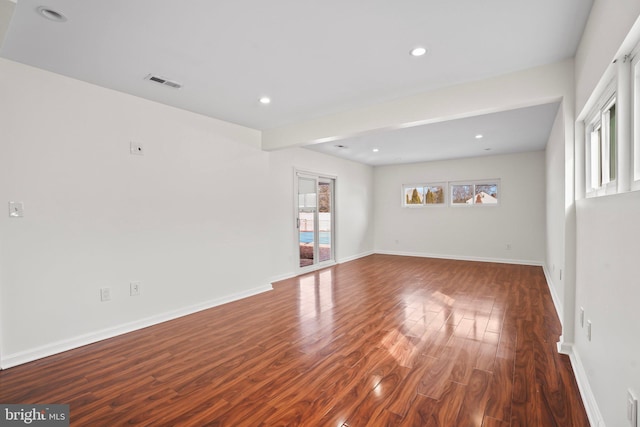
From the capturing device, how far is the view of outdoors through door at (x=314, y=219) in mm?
6141

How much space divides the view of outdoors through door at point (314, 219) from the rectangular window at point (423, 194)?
247 cm

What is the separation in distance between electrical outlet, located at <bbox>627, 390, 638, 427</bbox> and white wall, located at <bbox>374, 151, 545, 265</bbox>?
627 centimetres

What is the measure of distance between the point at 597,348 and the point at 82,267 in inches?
159

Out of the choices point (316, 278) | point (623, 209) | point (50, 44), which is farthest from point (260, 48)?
point (316, 278)

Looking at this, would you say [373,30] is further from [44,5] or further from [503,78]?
[44,5]

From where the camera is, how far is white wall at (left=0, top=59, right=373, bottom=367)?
8.38 feet

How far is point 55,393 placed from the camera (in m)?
2.10

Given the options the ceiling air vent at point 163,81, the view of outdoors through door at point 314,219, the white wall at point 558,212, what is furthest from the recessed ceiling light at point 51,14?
the view of outdoors through door at point 314,219

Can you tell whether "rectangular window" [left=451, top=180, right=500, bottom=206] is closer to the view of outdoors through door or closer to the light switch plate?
the view of outdoors through door

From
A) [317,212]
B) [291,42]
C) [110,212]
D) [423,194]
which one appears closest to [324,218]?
[317,212]

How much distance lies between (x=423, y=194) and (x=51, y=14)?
7.52 m

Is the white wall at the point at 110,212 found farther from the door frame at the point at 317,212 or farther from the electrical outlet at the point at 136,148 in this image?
the door frame at the point at 317,212

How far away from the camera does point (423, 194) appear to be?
26.1 ft

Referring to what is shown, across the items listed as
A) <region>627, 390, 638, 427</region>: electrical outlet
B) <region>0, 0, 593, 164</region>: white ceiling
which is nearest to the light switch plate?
<region>0, 0, 593, 164</region>: white ceiling
